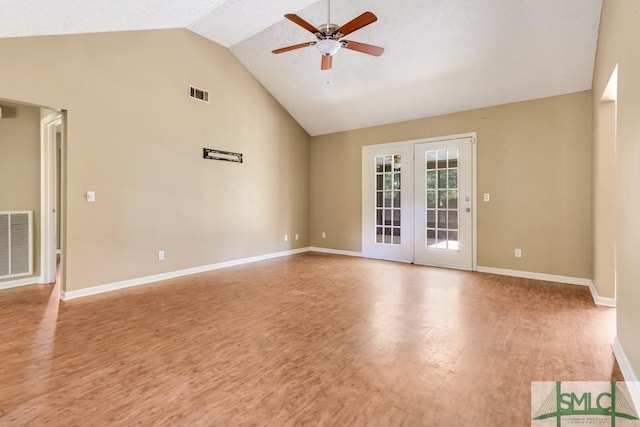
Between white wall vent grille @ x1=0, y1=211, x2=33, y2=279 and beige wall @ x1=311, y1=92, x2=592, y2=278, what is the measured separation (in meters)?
6.03

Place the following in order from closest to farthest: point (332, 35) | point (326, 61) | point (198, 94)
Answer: point (332, 35) < point (326, 61) < point (198, 94)

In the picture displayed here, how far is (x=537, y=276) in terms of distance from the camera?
461cm

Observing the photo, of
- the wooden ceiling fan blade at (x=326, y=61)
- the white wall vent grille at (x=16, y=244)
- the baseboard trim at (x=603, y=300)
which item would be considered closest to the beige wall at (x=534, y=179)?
the baseboard trim at (x=603, y=300)

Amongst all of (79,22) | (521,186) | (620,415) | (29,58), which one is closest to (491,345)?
(620,415)

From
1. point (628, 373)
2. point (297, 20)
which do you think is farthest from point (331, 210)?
point (628, 373)

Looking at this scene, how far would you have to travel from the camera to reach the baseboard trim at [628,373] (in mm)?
1751

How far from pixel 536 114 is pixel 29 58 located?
6231 millimetres

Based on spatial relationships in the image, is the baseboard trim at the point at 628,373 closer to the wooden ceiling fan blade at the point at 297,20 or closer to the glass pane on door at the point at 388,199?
the wooden ceiling fan blade at the point at 297,20

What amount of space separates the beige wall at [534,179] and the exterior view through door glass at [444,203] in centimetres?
19

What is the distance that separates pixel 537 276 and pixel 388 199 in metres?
2.66

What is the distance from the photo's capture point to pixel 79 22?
329cm

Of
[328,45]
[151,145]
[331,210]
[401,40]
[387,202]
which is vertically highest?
[401,40]

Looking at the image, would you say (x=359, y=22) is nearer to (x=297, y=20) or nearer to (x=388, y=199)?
(x=297, y=20)

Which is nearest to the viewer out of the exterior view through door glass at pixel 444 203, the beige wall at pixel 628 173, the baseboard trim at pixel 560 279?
the beige wall at pixel 628 173
